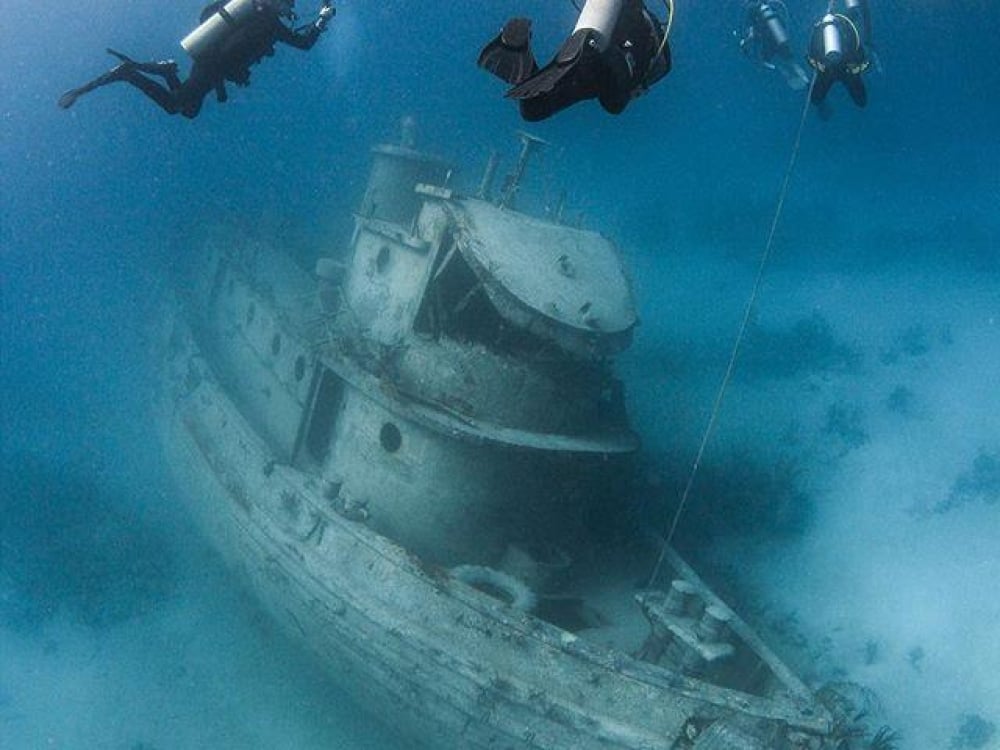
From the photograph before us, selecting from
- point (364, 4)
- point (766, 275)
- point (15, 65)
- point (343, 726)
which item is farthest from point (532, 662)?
point (15, 65)

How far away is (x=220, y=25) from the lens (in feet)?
16.6

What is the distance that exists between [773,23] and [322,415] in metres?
10.7

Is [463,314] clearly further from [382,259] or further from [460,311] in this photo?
[382,259]

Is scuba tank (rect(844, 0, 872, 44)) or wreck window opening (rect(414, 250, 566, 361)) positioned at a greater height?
scuba tank (rect(844, 0, 872, 44))

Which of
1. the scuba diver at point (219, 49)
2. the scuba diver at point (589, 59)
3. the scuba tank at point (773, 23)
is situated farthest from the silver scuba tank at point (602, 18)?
the scuba tank at point (773, 23)

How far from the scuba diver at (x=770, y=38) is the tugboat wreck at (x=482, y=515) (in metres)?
5.28

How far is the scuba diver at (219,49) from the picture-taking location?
5.05 metres

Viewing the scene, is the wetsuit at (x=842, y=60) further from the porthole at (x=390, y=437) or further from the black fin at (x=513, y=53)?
the black fin at (x=513, y=53)

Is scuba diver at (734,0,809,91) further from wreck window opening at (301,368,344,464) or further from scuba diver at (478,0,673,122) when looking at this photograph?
scuba diver at (478,0,673,122)

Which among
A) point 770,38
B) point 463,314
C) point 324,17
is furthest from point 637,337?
point 324,17

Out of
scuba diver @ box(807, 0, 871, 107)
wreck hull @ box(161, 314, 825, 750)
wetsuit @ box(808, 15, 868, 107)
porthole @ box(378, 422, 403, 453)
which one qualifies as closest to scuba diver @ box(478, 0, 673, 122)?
wreck hull @ box(161, 314, 825, 750)

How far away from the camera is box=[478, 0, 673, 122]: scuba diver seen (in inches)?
99.5

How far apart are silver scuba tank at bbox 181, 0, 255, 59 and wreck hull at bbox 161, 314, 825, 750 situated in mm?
6113

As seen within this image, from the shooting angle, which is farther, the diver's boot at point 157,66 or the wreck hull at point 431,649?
the wreck hull at point 431,649
